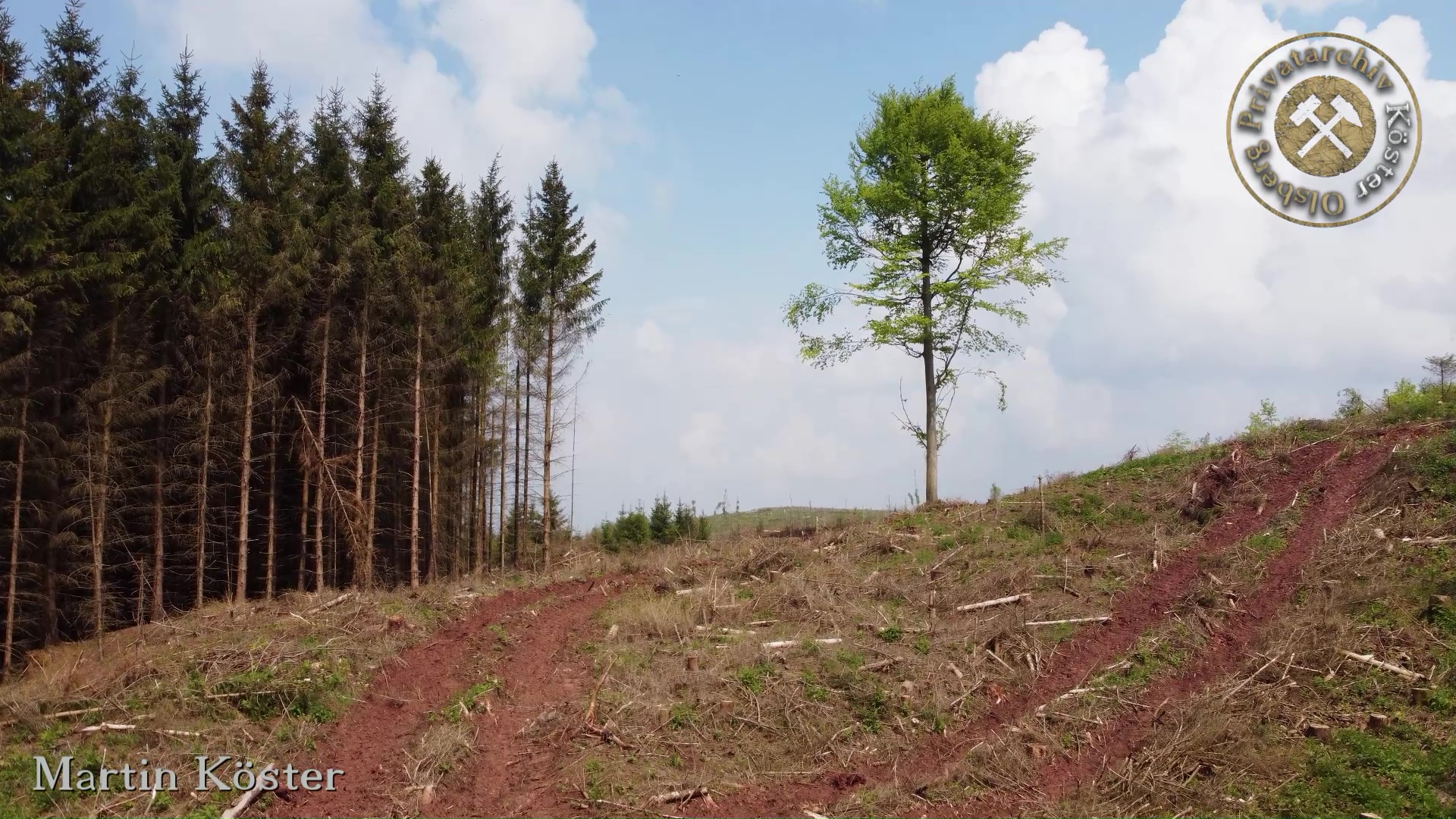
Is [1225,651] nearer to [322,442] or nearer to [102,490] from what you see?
[322,442]

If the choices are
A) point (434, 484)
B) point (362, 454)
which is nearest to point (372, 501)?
point (362, 454)

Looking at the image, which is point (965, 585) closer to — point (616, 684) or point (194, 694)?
point (616, 684)

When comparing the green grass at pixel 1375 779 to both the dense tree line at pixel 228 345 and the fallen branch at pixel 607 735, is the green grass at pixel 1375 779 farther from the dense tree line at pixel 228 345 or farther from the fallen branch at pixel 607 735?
the dense tree line at pixel 228 345

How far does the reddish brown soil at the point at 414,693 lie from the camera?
40.3ft

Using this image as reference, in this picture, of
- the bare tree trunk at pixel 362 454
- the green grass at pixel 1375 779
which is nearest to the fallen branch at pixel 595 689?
the green grass at pixel 1375 779

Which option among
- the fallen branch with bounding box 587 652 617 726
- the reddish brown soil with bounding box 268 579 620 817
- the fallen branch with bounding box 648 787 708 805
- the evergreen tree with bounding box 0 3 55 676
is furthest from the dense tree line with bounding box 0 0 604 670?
the fallen branch with bounding box 648 787 708 805

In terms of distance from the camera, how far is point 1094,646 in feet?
52.2

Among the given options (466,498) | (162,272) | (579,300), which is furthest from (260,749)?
(466,498)

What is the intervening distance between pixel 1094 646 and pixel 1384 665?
437 cm

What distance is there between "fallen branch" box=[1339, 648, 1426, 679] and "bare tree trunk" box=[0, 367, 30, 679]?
27.8m

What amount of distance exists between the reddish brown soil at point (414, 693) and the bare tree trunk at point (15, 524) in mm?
10956

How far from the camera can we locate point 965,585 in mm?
19234

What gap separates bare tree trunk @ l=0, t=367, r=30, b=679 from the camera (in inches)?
786

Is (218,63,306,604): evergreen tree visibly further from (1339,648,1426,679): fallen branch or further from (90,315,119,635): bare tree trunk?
(1339,648,1426,679): fallen branch
